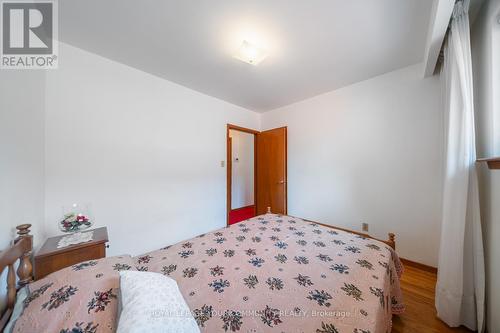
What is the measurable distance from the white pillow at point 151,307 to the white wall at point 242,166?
3868 millimetres

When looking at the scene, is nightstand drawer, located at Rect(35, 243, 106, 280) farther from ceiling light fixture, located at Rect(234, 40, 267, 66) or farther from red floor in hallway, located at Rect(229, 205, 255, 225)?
red floor in hallway, located at Rect(229, 205, 255, 225)

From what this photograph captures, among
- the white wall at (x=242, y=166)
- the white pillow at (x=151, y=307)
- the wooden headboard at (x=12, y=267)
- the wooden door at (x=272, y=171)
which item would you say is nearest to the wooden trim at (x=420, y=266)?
the wooden door at (x=272, y=171)

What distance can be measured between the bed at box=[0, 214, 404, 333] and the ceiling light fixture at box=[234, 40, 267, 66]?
5.89 feet

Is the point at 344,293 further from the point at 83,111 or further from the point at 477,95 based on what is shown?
the point at 83,111

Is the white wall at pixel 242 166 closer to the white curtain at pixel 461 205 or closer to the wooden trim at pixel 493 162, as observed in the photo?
the white curtain at pixel 461 205

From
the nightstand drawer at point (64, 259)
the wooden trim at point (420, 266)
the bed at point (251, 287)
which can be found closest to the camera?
the bed at point (251, 287)

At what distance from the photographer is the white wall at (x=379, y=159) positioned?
77.2 inches

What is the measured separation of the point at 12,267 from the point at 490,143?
9.38ft

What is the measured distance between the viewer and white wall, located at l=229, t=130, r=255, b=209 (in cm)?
467

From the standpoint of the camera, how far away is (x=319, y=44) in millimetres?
1717

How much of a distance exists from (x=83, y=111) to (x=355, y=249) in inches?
115

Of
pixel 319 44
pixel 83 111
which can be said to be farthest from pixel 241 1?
pixel 83 111

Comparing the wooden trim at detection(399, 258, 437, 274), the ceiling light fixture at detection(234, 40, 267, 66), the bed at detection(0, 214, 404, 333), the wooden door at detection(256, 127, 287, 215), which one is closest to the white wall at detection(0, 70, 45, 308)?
the bed at detection(0, 214, 404, 333)

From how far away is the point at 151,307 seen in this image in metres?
0.61
